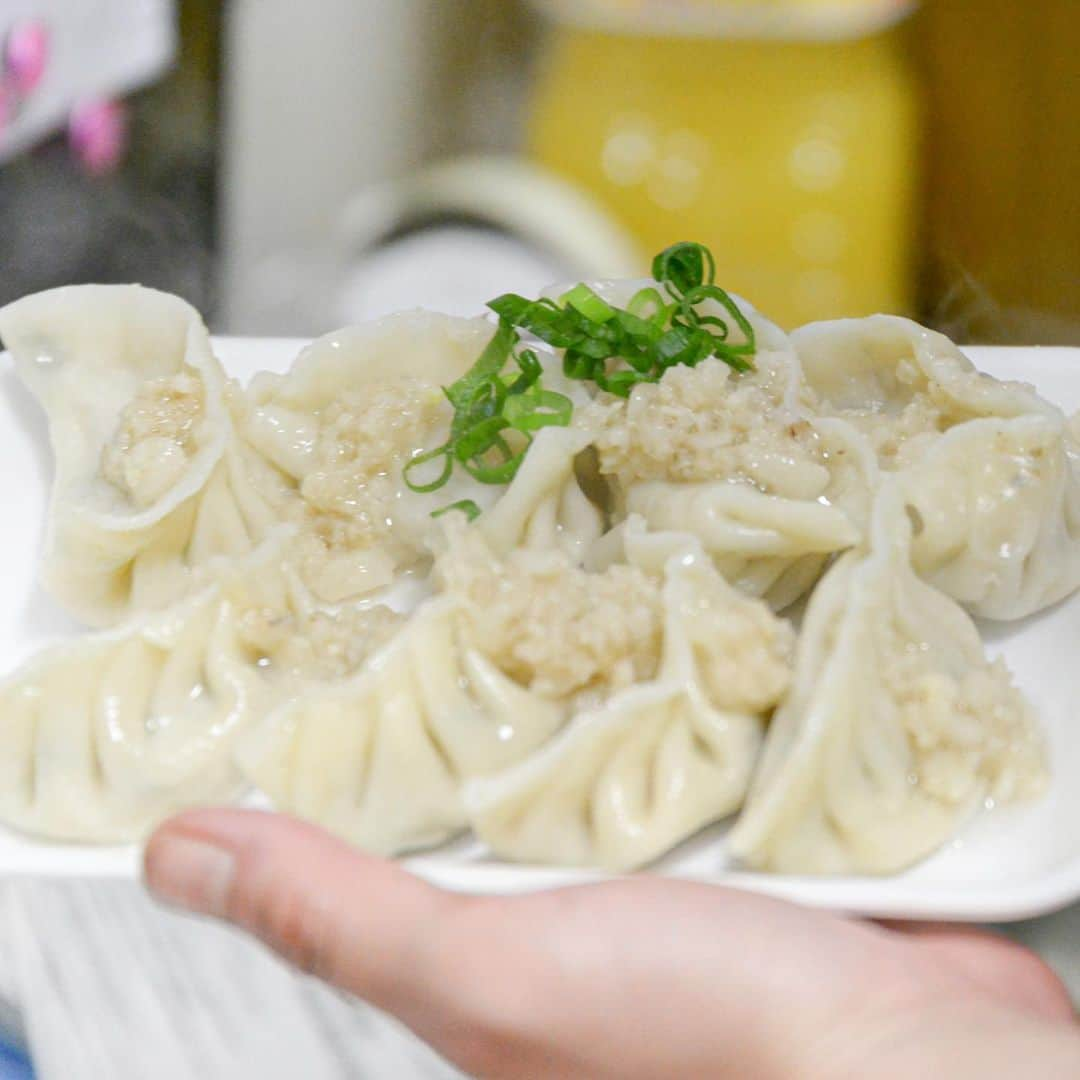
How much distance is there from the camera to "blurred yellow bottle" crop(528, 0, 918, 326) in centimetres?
362

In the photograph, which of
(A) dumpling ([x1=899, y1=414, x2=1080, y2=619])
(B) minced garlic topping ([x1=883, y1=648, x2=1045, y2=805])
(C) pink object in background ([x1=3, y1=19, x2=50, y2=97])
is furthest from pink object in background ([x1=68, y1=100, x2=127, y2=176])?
(B) minced garlic topping ([x1=883, y1=648, x2=1045, y2=805])

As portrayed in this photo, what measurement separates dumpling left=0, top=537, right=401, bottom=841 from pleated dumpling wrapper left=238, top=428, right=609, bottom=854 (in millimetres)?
89

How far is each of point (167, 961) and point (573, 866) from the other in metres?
0.85

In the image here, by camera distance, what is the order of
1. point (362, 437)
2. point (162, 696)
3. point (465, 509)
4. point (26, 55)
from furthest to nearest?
point (26, 55)
point (362, 437)
point (465, 509)
point (162, 696)

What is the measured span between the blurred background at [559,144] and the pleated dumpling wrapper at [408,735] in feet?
7.48

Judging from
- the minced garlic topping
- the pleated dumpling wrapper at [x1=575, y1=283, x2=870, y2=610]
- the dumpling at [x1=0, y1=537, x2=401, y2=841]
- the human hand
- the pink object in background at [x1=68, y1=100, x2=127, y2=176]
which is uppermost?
the pleated dumpling wrapper at [x1=575, y1=283, x2=870, y2=610]

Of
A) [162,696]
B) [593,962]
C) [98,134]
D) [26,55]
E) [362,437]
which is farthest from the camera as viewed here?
[98,134]

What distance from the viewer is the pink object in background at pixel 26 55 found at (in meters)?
3.49

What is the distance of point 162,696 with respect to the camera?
61.9 inches

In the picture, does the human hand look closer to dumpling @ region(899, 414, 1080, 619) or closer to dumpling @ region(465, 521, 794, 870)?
dumpling @ region(465, 521, 794, 870)

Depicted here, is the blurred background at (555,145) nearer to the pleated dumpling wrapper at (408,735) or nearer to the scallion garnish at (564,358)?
the scallion garnish at (564,358)

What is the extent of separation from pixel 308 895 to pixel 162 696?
51 centimetres

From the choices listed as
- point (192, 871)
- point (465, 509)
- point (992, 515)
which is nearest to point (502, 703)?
point (465, 509)

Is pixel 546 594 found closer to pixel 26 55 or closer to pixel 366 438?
pixel 366 438
